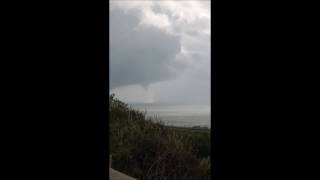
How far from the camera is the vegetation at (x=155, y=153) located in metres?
6.60

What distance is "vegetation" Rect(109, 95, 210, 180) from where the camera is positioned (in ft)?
21.7

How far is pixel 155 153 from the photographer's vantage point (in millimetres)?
6797
